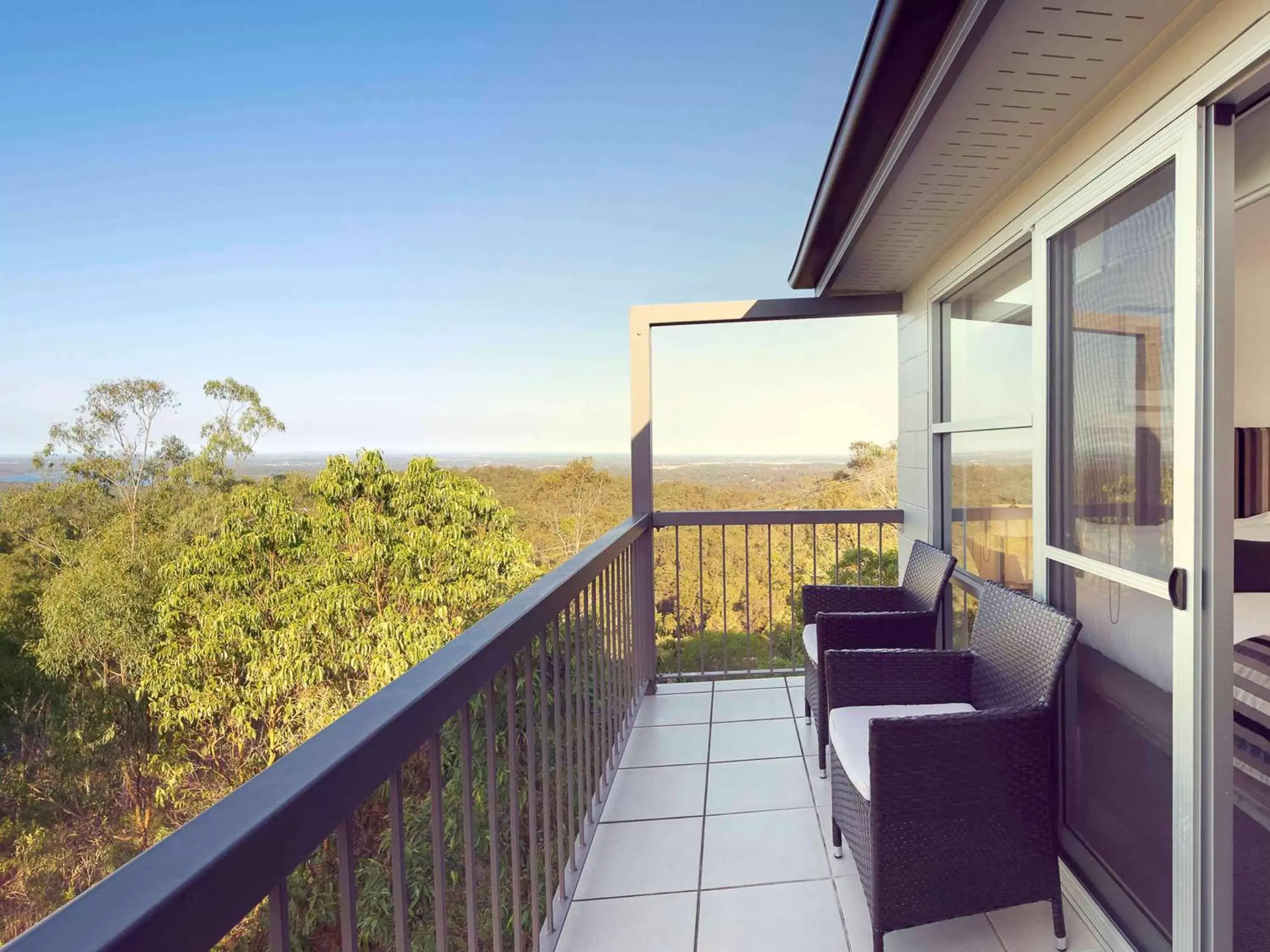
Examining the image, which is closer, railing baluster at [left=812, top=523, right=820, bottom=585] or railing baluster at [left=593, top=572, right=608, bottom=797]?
railing baluster at [left=593, top=572, right=608, bottom=797]

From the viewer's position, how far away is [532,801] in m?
1.91

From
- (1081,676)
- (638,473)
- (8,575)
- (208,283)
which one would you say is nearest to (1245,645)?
(1081,676)

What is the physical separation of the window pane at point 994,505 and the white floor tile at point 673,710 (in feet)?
4.98

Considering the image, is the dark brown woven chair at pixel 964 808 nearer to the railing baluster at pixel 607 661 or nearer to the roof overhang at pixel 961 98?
the railing baluster at pixel 607 661

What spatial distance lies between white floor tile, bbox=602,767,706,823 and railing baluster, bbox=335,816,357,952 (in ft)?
6.18

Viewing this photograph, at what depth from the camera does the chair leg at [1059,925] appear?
181 centimetres

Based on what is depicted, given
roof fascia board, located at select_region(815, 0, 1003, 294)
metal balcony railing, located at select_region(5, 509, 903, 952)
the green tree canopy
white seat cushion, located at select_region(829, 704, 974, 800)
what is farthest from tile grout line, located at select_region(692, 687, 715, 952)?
the green tree canopy

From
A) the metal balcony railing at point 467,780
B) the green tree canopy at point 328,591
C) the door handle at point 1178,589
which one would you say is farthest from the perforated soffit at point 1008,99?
the green tree canopy at point 328,591

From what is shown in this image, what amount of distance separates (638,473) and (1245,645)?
8.91 feet

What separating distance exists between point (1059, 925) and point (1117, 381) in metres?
1.44

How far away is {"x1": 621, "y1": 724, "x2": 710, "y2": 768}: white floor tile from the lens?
3.07 m

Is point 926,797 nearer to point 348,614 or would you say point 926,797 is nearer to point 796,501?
point 796,501

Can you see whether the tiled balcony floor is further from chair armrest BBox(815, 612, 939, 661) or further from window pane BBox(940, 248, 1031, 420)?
window pane BBox(940, 248, 1031, 420)

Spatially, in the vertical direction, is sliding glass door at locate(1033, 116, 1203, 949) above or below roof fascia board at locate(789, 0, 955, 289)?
below
